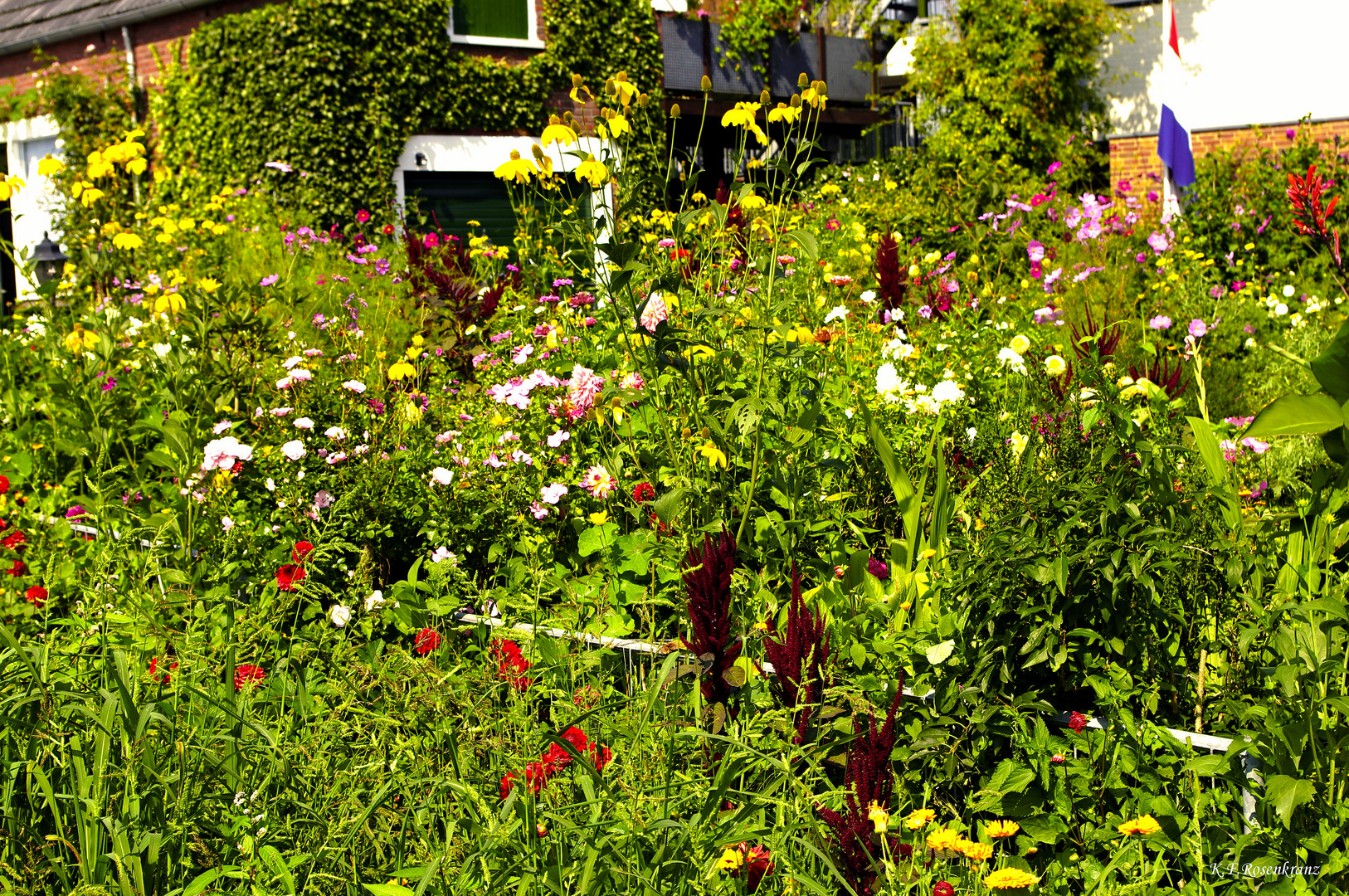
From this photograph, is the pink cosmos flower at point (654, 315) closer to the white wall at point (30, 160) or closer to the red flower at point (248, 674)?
the red flower at point (248, 674)

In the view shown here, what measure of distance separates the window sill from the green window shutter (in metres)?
Answer: 0.04

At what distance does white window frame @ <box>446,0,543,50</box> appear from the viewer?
11.6 metres

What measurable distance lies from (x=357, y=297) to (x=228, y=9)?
791 cm

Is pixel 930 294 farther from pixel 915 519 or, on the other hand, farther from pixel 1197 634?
pixel 1197 634

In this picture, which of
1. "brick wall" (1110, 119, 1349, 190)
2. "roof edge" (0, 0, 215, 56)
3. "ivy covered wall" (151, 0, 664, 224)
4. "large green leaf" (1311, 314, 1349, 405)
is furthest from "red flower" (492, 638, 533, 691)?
"brick wall" (1110, 119, 1349, 190)

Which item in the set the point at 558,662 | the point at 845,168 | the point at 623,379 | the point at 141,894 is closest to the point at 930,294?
the point at 623,379

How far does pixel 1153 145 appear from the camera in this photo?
1434cm

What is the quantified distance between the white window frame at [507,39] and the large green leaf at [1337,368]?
36.5ft

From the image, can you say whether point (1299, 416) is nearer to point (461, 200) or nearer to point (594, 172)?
point (594, 172)

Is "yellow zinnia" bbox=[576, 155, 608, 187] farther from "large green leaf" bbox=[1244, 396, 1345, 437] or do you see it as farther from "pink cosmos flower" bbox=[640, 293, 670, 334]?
"large green leaf" bbox=[1244, 396, 1345, 437]

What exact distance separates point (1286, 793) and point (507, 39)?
11.9 m

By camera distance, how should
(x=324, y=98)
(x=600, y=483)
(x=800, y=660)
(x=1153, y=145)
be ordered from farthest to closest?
(x=1153, y=145) → (x=324, y=98) → (x=600, y=483) → (x=800, y=660)

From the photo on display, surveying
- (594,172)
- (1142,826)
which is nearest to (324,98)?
(594,172)

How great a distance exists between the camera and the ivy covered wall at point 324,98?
10641mm
